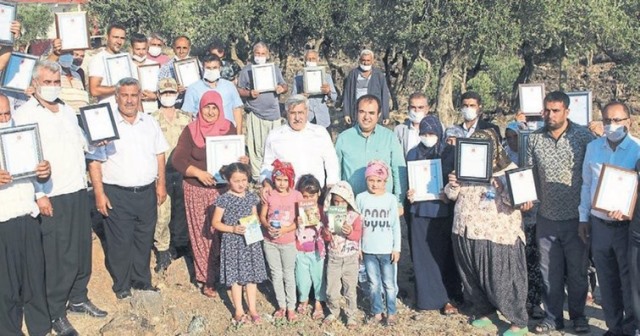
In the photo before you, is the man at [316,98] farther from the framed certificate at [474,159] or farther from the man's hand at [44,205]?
the man's hand at [44,205]

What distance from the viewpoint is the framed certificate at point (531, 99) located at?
7.98 meters

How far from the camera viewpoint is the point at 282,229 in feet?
20.5

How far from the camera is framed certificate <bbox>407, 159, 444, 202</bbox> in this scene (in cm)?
641

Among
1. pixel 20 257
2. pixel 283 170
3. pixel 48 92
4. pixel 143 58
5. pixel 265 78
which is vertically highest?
pixel 143 58

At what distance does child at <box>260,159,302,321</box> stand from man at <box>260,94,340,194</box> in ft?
0.78

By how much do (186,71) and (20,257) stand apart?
3.55 meters

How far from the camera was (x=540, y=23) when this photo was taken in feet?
54.2

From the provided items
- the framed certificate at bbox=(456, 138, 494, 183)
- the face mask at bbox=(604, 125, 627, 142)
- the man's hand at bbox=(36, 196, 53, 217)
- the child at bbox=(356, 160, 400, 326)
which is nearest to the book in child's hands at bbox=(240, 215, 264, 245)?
the child at bbox=(356, 160, 400, 326)

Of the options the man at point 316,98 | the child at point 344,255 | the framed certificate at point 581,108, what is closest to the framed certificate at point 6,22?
the child at point 344,255

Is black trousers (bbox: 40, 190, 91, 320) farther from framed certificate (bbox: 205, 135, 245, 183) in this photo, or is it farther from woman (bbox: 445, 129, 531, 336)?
woman (bbox: 445, 129, 531, 336)

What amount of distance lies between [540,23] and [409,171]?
1165 cm

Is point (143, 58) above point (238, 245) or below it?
above

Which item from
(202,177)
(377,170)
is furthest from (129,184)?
(377,170)

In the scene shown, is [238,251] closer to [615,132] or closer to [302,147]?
[302,147]
